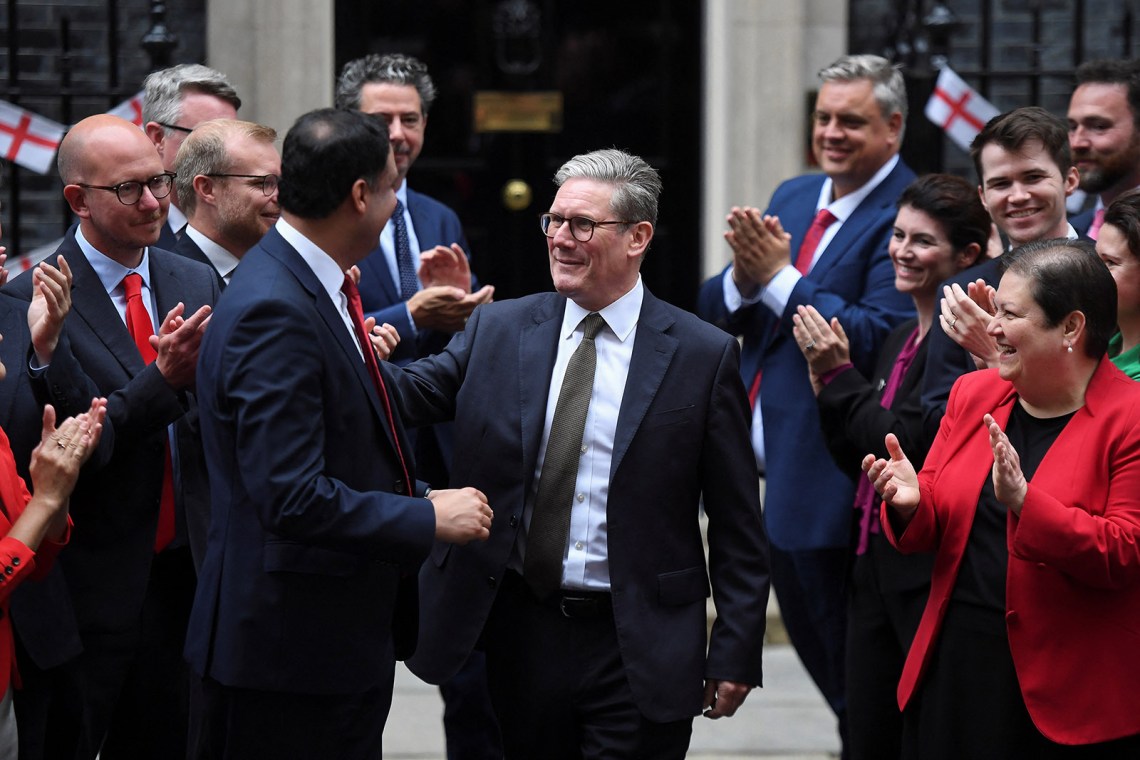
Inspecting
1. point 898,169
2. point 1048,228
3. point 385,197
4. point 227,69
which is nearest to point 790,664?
point 898,169

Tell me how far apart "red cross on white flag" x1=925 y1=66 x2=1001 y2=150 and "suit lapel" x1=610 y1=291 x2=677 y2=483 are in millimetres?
3027

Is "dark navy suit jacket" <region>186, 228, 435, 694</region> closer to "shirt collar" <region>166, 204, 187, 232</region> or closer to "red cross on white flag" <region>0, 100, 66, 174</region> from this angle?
"shirt collar" <region>166, 204, 187, 232</region>

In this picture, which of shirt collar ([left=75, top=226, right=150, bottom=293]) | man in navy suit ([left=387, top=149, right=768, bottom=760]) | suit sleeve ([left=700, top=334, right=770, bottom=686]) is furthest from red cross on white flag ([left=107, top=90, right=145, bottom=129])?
suit sleeve ([left=700, top=334, right=770, bottom=686])

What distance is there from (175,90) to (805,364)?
2.00 meters

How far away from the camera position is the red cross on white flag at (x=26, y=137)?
6.26m

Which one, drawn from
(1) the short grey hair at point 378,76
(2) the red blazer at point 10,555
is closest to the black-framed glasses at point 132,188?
(2) the red blazer at point 10,555

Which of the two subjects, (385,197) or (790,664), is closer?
(385,197)

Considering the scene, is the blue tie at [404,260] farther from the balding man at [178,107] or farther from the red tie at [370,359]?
the red tie at [370,359]

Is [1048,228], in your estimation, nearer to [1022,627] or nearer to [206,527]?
[1022,627]

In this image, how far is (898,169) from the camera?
198 inches

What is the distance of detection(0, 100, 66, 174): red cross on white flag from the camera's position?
626cm

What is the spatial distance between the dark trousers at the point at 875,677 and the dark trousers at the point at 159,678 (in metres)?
1.74

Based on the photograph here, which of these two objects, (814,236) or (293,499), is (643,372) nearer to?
(293,499)

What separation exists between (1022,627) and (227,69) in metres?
4.50
